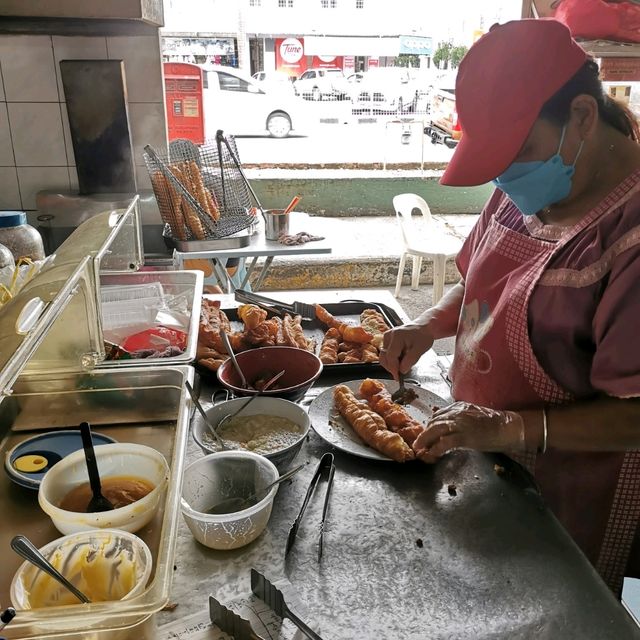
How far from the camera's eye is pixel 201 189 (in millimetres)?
3902

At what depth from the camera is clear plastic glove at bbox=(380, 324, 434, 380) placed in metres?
1.95

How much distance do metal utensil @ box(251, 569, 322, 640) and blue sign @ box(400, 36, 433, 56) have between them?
445 inches

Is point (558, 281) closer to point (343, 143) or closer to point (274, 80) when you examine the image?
point (343, 143)

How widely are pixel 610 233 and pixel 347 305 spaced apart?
4.39 ft

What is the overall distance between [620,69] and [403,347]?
2074 millimetres

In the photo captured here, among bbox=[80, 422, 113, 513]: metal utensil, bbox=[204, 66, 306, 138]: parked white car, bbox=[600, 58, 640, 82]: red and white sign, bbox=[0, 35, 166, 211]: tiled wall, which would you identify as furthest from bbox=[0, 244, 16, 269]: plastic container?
bbox=[204, 66, 306, 138]: parked white car

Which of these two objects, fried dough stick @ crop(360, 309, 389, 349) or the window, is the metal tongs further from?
the window

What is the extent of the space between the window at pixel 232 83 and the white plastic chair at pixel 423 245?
5.41m

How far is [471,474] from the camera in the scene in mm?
1546

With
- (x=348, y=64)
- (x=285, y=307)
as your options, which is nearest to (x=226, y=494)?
(x=285, y=307)

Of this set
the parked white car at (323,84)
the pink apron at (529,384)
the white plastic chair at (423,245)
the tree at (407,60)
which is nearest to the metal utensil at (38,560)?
the pink apron at (529,384)

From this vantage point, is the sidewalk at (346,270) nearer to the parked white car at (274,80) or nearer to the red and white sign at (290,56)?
the parked white car at (274,80)

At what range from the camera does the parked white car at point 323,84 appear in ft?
39.1

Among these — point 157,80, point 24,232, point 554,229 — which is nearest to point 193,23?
point 157,80
